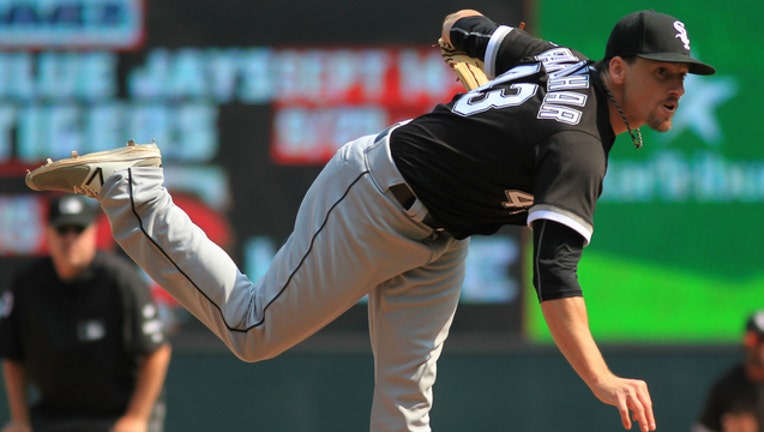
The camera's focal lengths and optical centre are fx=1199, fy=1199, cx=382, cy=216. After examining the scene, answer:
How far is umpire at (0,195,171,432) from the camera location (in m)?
5.27

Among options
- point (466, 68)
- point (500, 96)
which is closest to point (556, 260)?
point (500, 96)

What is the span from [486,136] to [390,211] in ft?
1.34

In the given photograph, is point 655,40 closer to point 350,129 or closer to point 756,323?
point 756,323

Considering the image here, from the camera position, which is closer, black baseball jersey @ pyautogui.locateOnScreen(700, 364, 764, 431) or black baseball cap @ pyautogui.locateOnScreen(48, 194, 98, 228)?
black baseball cap @ pyautogui.locateOnScreen(48, 194, 98, 228)

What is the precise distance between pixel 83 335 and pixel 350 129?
2172mm

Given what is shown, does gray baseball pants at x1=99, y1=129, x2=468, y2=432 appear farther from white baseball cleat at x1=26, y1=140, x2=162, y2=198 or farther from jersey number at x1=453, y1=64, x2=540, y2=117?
jersey number at x1=453, y1=64, x2=540, y2=117

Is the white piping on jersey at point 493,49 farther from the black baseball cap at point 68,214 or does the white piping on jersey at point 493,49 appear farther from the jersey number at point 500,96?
the black baseball cap at point 68,214

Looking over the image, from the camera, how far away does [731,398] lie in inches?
250

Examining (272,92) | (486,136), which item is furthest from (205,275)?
(272,92)

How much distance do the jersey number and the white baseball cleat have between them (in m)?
1.03

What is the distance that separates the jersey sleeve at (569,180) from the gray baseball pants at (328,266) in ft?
1.65

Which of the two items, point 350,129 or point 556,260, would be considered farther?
point 350,129

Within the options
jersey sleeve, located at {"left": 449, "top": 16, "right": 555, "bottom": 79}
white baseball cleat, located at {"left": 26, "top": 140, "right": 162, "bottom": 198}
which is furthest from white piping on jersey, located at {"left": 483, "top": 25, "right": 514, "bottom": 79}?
white baseball cleat, located at {"left": 26, "top": 140, "right": 162, "bottom": 198}

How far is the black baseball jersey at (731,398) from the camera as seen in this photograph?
20.7 ft
